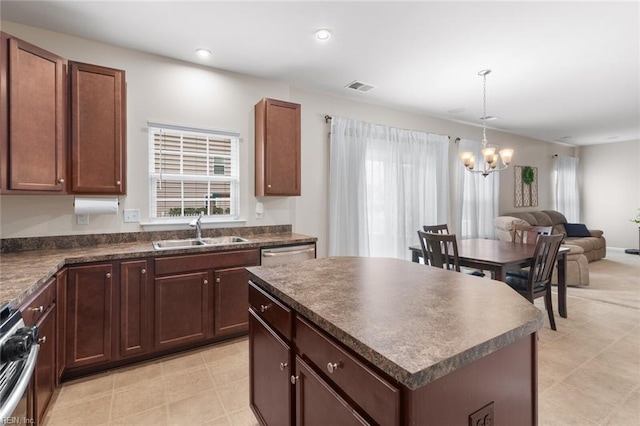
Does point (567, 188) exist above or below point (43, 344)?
above

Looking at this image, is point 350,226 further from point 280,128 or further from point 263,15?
point 263,15

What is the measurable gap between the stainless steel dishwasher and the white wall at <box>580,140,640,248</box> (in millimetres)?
8988

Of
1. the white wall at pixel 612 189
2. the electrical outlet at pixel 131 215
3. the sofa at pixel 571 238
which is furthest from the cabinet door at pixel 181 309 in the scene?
the white wall at pixel 612 189

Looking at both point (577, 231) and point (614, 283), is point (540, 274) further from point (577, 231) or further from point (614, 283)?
point (577, 231)

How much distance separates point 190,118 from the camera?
3283mm

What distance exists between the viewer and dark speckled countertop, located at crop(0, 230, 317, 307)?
1.57 meters

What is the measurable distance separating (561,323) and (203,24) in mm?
4601

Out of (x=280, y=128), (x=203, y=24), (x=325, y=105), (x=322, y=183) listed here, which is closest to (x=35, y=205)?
(x=203, y=24)

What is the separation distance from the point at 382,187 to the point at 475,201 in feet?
7.69

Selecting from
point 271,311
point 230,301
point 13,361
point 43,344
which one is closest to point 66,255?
point 43,344

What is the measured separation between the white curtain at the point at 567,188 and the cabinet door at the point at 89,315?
9427 millimetres

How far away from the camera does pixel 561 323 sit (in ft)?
11.1

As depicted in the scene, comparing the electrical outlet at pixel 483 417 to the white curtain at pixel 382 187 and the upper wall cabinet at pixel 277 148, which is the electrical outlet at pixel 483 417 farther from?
the white curtain at pixel 382 187

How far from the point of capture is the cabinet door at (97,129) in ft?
8.34
